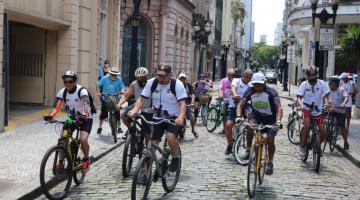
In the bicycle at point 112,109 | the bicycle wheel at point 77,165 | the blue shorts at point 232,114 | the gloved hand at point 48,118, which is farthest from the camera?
the bicycle at point 112,109

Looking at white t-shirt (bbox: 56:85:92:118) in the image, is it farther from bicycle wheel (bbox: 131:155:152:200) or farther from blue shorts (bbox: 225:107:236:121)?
blue shorts (bbox: 225:107:236:121)

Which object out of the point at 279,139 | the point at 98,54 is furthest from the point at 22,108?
the point at 279,139

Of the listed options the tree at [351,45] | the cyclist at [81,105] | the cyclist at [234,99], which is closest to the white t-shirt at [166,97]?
the cyclist at [81,105]

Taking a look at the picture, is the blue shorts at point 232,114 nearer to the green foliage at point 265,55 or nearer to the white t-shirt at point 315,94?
the white t-shirt at point 315,94

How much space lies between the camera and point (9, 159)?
989 centimetres

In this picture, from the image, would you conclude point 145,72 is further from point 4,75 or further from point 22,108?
point 22,108

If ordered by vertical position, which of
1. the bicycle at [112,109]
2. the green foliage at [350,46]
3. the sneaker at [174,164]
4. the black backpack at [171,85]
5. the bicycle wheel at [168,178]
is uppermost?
the green foliage at [350,46]

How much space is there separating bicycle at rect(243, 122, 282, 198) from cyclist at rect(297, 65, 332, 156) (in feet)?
7.41

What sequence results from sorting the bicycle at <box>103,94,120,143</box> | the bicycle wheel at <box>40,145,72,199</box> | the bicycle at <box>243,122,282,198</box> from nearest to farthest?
1. the bicycle wheel at <box>40,145,72,199</box>
2. the bicycle at <box>243,122,282,198</box>
3. the bicycle at <box>103,94,120,143</box>

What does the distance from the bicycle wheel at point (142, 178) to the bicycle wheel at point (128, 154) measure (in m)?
1.41

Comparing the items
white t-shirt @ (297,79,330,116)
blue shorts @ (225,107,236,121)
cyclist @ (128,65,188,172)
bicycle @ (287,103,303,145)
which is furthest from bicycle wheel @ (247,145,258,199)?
bicycle @ (287,103,303,145)

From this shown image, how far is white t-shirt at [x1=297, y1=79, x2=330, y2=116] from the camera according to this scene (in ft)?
35.5

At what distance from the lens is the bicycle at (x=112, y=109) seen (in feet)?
42.0

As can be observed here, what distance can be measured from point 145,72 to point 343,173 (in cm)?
405
